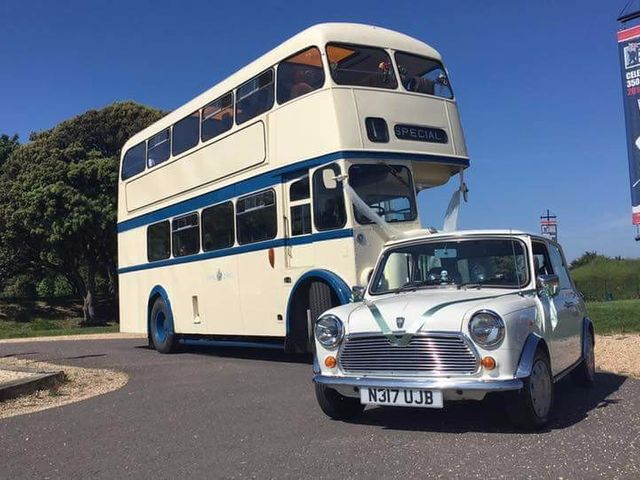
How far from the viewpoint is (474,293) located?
6258 millimetres

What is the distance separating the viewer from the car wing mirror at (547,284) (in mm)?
6293

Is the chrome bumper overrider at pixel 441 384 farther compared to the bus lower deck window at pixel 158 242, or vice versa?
the bus lower deck window at pixel 158 242

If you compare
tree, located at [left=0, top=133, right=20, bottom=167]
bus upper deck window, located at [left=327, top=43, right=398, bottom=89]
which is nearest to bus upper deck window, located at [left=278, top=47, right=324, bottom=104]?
bus upper deck window, located at [left=327, top=43, right=398, bottom=89]

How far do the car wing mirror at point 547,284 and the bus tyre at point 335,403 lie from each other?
212 cm

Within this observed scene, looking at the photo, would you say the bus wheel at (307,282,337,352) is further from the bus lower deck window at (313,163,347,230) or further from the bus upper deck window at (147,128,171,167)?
the bus upper deck window at (147,128,171,167)

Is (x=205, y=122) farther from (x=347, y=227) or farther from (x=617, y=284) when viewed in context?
(x=617, y=284)

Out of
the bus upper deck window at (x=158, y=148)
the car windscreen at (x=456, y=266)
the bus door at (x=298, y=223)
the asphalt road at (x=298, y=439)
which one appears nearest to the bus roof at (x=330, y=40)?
the bus door at (x=298, y=223)

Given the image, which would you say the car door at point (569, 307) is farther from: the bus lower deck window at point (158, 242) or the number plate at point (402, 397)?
the bus lower deck window at point (158, 242)

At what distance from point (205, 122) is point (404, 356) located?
809 centimetres

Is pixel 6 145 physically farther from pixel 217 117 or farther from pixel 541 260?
pixel 541 260

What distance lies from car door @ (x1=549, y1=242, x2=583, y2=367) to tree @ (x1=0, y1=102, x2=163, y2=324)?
86.7 ft

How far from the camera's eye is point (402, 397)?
5539 millimetres

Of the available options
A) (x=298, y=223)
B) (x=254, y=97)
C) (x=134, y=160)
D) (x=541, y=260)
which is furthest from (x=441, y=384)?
(x=134, y=160)

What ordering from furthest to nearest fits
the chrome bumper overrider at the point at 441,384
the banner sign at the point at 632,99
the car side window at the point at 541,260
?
the banner sign at the point at 632,99 < the car side window at the point at 541,260 < the chrome bumper overrider at the point at 441,384
